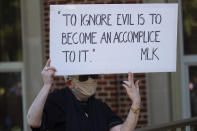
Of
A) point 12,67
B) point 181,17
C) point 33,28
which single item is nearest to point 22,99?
point 12,67

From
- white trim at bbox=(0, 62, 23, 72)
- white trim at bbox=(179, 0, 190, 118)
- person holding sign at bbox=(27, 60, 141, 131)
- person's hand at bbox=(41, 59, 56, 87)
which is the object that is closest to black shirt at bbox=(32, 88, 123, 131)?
person holding sign at bbox=(27, 60, 141, 131)

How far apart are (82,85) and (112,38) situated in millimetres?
451

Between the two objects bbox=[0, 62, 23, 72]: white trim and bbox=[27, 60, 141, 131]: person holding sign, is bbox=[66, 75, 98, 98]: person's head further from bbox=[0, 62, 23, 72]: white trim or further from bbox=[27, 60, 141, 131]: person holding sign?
bbox=[0, 62, 23, 72]: white trim

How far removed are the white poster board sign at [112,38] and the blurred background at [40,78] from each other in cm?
252

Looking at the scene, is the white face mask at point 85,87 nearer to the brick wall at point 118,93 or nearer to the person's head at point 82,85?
the person's head at point 82,85

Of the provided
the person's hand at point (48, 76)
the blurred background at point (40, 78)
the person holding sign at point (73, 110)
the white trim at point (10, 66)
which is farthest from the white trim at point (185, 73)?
the person's hand at point (48, 76)

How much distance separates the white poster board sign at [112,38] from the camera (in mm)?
3490

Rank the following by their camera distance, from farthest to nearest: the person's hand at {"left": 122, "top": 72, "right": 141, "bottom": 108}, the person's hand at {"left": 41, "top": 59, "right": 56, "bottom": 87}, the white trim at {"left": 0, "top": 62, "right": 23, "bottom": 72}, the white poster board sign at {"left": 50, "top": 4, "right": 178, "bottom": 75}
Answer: the white trim at {"left": 0, "top": 62, "right": 23, "bottom": 72} → the white poster board sign at {"left": 50, "top": 4, "right": 178, "bottom": 75} → the person's hand at {"left": 122, "top": 72, "right": 141, "bottom": 108} → the person's hand at {"left": 41, "top": 59, "right": 56, "bottom": 87}

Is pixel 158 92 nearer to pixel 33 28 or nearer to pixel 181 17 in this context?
pixel 181 17

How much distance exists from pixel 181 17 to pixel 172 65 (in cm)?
274

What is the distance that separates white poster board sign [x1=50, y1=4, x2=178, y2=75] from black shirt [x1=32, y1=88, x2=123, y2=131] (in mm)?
203

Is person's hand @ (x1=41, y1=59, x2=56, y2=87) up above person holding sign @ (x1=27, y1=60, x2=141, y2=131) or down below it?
above

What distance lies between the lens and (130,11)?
144 inches

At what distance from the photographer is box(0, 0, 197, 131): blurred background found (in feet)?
20.5
